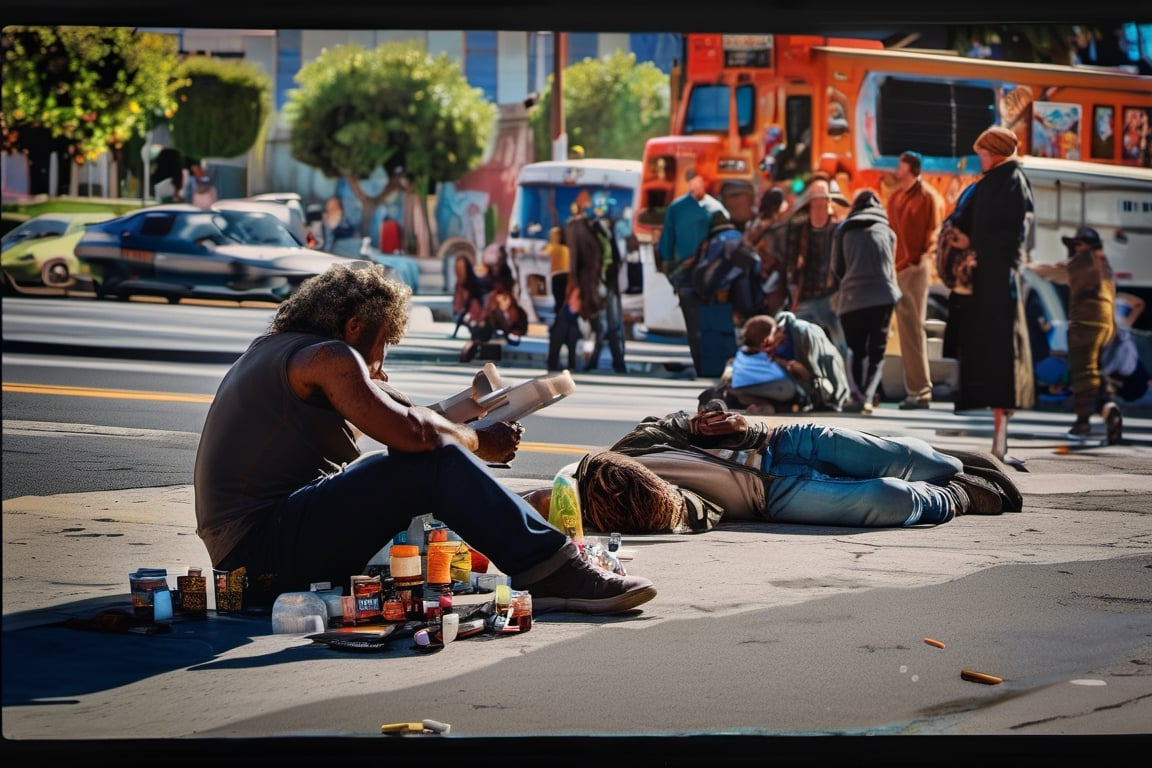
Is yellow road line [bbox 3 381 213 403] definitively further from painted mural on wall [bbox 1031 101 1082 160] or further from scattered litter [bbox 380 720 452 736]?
scattered litter [bbox 380 720 452 736]

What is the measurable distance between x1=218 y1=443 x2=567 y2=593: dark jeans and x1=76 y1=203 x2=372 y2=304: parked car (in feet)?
10.0

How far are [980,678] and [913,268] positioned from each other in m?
5.13

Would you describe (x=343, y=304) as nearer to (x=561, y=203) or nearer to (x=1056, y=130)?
(x=561, y=203)

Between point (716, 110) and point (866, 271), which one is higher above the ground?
point (716, 110)

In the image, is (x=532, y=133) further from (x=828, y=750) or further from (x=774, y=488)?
(x=828, y=750)

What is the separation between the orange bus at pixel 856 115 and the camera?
25.3 ft

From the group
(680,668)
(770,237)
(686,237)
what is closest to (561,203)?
(686,237)

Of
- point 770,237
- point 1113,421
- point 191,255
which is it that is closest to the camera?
point 191,255

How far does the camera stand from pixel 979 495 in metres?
6.62

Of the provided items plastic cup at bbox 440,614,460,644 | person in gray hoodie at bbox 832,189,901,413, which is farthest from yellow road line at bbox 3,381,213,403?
plastic cup at bbox 440,614,460,644

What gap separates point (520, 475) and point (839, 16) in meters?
3.98

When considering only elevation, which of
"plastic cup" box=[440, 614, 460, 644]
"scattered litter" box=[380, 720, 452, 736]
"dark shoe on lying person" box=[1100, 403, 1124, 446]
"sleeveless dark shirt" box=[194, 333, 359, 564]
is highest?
"sleeveless dark shirt" box=[194, 333, 359, 564]

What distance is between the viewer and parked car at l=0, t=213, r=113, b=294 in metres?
7.18

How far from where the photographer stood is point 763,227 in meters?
8.34
